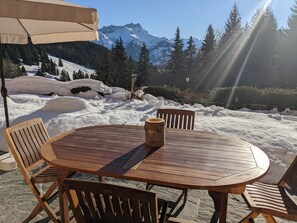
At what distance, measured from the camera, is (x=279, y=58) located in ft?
76.1

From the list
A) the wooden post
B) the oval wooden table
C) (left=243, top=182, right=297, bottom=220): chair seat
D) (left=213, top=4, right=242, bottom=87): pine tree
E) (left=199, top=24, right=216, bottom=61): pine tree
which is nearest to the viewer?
the oval wooden table

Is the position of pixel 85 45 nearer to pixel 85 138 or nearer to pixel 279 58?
pixel 279 58

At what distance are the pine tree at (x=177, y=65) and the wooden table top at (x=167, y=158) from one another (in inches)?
1067

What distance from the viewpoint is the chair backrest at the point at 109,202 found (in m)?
1.20

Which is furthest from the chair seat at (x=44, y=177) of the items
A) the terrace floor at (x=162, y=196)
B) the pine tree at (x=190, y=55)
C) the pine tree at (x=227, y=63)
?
the pine tree at (x=190, y=55)

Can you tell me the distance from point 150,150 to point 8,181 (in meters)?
2.06

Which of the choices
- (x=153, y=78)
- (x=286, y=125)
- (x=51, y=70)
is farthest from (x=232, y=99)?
(x=51, y=70)

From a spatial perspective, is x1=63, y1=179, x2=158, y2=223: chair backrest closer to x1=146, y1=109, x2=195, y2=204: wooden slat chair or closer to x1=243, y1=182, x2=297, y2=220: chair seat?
x1=243, y1=182, x2=297, y2=220: chair seat

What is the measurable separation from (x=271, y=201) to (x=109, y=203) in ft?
4.31

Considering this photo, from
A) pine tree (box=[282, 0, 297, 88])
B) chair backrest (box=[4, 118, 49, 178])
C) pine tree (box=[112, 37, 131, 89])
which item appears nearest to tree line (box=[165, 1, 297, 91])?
pine tree (box=[282, 0, 297, 88])

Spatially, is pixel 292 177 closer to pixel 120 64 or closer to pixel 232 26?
pixel 120 64

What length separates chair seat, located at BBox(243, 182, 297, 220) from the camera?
175cm

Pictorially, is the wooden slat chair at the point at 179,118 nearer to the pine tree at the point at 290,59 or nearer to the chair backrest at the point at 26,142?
the chair backrest at the point at 26,142

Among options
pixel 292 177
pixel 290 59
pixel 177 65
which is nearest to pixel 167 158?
pixel 292 177
